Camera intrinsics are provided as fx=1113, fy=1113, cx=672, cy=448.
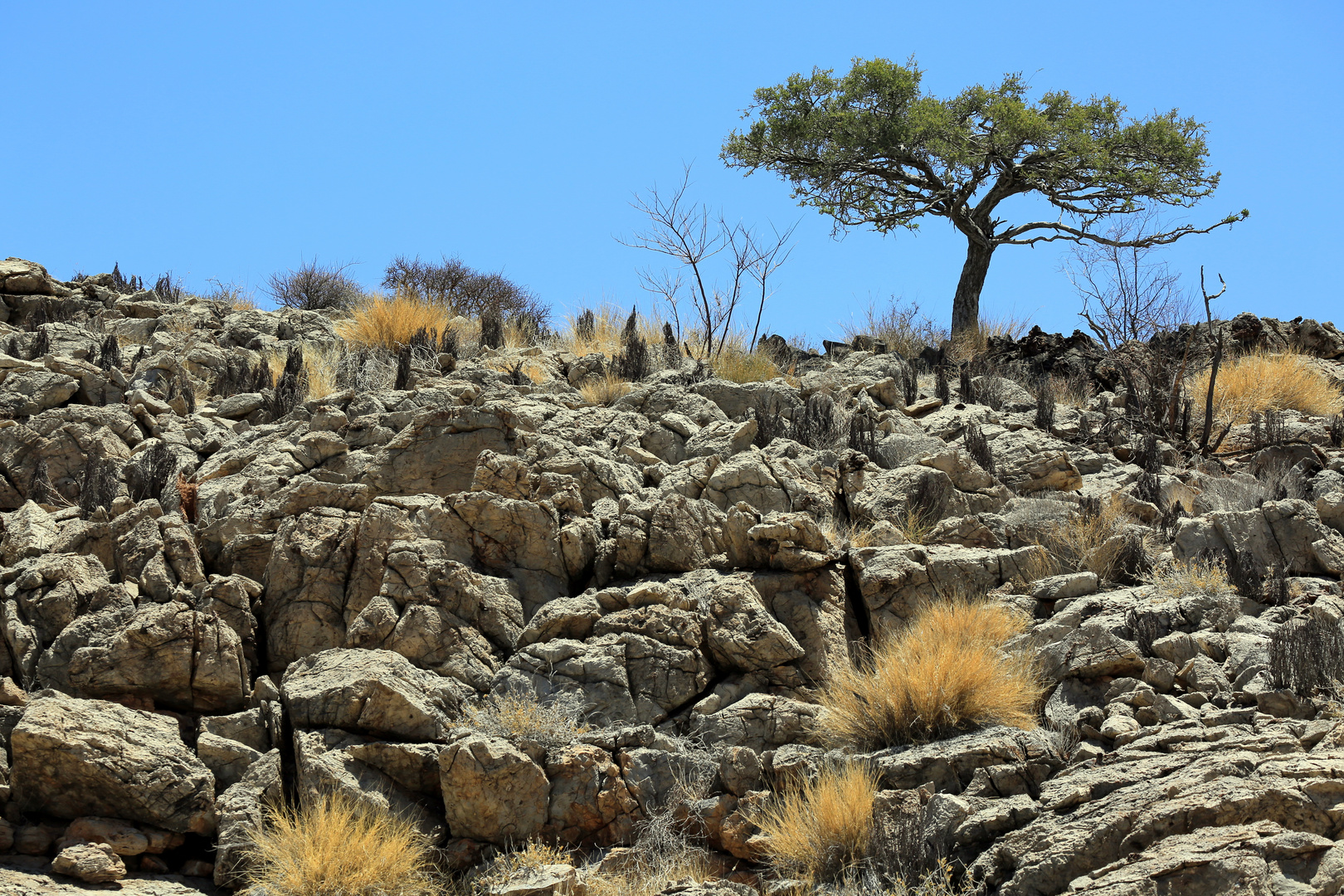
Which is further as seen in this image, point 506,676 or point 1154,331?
point 1154,331

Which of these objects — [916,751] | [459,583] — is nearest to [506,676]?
[459,583]

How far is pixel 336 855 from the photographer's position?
6.25m

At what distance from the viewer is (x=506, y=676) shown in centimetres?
784

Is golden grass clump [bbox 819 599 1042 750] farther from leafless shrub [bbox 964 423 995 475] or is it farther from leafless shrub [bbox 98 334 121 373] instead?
leafless shrub [bbox 98 334 121 373]

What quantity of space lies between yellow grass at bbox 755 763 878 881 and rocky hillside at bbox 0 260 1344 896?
0.16m

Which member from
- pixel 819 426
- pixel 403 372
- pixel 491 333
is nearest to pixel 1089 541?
pixel 819 426

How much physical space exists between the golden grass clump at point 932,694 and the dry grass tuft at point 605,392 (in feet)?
19.3

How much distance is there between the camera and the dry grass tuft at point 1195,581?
8.59 m

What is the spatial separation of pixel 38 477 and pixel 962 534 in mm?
8314

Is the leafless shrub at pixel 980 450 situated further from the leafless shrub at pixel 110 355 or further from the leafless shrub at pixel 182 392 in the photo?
the leafless shrub at pixel 110 355

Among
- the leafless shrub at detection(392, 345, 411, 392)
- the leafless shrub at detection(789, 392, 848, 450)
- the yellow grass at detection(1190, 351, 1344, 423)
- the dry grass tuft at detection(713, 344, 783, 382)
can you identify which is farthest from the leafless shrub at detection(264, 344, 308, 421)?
the yellow grass at detection(1190, 351, 1344, 423)

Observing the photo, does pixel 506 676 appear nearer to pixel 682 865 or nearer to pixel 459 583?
pixel 459 583

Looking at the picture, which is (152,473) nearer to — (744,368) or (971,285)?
(744,368)

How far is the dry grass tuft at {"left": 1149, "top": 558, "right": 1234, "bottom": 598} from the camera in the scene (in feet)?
28.2
